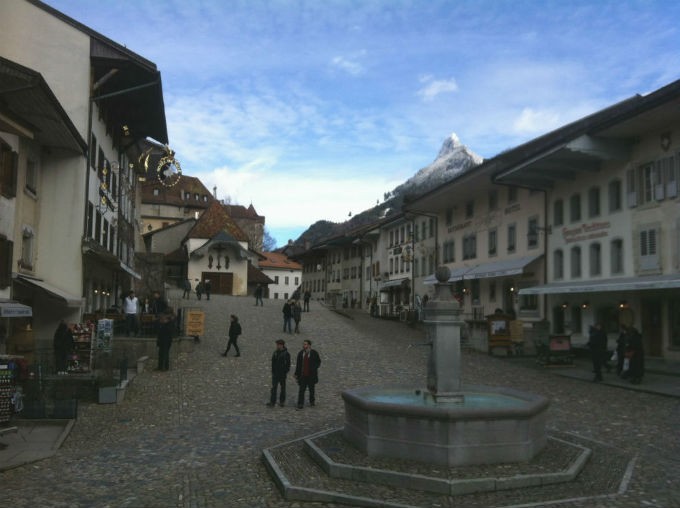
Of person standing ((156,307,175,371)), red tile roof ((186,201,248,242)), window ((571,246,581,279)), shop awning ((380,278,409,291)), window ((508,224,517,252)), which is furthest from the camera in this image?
red tile roof ((186,201,248,242))

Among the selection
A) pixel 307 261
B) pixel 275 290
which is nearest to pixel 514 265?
pixel 307 261

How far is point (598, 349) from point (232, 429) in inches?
504

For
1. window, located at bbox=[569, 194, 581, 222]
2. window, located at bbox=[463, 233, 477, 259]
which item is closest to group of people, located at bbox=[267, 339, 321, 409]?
window, located at bbox=[569, 194, 581, 222]

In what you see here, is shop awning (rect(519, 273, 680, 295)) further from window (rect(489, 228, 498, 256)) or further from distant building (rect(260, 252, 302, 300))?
distant building (rect(260, 252, 302, 300))

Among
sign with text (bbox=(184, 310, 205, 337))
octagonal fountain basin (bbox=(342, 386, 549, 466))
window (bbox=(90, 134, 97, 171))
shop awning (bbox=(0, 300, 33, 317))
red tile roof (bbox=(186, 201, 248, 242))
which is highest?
red tile roof (bbox=(186, 201, 248, 242))

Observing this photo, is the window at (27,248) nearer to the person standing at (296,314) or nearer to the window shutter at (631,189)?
the person standing at (296,314)

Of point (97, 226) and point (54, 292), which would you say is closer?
point (54, 292)

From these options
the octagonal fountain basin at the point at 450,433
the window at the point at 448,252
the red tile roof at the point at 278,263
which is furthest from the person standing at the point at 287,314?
the red tile roof at the point at 278,263

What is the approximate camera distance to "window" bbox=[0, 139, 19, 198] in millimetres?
19609

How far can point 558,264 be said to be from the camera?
3288cm

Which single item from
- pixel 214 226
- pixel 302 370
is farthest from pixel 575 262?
pixel 214 226

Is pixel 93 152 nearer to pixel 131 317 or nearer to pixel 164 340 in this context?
pixel 131 317

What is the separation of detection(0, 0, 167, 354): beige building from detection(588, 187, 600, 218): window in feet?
62.7

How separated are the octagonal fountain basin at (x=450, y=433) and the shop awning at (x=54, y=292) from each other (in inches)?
595
